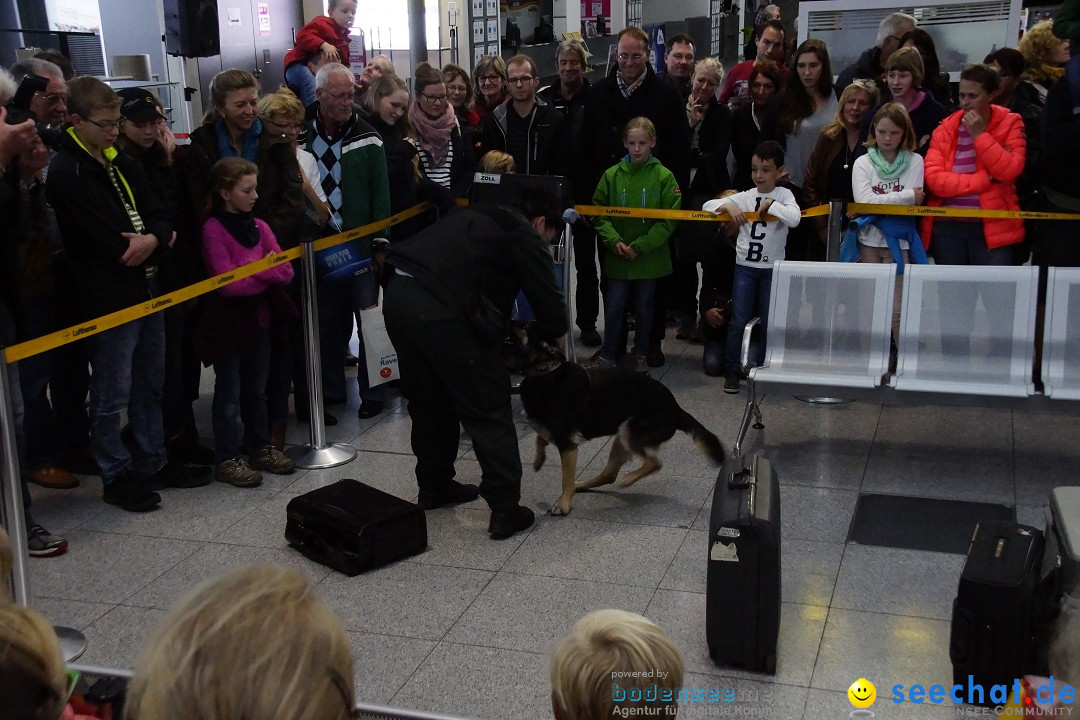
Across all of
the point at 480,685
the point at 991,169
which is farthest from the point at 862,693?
the point at 991,169

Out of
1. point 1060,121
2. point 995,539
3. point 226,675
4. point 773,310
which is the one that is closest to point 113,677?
point 226,675

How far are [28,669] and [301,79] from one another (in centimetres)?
810

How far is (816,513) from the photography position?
499 centimetres

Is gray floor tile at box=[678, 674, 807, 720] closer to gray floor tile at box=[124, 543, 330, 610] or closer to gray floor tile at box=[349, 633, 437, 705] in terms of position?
gray floor tile at box=[349, 633, 437, 705]

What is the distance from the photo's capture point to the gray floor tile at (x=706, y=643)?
12.1 feet

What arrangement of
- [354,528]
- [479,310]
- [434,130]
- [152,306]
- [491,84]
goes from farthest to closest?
[491,84] → [434,130] → [152,306] → [479,310] → [354,528]

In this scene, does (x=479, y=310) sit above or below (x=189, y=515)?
above

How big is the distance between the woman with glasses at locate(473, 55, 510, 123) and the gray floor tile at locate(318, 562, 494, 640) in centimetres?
428

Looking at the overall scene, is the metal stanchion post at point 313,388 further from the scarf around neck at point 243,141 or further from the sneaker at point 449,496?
the sneaker at point 449,496

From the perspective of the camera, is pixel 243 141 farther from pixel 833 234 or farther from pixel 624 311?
pixel 833 234

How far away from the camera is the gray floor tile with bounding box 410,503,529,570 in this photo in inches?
183

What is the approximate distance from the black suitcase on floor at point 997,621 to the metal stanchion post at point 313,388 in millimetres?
3257

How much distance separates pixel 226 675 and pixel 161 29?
12.0 meters

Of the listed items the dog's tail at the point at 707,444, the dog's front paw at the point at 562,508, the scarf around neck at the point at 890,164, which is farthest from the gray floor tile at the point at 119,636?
the scarf around neck at the point at 890,164
